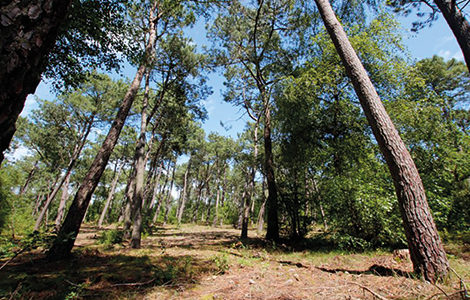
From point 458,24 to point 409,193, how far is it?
582 cm

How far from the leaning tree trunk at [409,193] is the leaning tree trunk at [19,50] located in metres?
5.00

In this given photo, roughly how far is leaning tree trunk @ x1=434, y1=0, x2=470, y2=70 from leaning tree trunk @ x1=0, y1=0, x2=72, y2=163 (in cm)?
865

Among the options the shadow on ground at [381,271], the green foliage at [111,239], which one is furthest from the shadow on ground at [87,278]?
the green foliage at [111,239]

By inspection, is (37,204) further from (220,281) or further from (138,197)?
(220,281)

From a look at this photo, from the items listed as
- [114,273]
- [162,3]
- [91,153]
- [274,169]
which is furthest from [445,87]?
[91,153]

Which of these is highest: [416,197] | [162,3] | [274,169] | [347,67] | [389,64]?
[162,3]

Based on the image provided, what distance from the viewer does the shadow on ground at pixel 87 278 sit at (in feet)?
8.88

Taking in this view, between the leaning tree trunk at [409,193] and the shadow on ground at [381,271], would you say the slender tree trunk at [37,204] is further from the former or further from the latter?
the leaning tree trunk at [409,193]

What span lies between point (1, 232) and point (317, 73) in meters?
17.8

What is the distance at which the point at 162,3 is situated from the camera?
29.6 feet

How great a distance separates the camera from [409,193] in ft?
10.9

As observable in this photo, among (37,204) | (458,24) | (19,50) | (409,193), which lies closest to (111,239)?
(19,50)

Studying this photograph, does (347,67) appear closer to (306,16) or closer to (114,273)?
(306,16)

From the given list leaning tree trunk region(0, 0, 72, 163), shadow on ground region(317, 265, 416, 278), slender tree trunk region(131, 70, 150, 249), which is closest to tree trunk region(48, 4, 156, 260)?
slender tree trunk region(131, 70, 150, 249)
